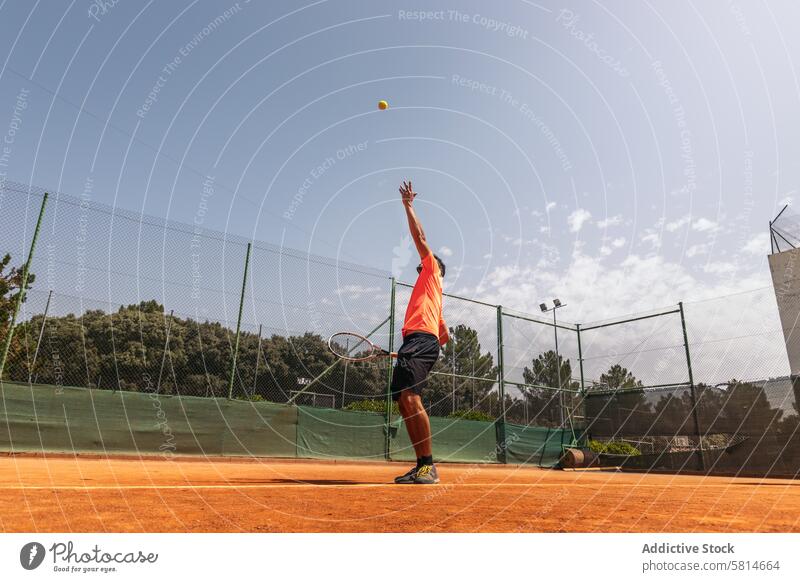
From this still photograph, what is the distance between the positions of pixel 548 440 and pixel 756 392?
5823 millimetres

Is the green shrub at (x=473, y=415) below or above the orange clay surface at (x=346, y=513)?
above

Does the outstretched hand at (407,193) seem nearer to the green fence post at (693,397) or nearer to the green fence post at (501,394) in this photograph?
the green fence post at (501,394)

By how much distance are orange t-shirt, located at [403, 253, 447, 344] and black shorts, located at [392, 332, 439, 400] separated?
9cm

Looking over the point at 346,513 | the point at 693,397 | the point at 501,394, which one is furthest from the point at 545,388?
→ the point at 346,513

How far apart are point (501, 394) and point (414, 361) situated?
443 inches

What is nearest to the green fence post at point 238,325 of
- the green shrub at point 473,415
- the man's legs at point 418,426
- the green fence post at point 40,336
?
the green fence post at point 40,336

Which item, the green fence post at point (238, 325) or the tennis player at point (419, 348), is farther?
the green fence post at point (238, 325)

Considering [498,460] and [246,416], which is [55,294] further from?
[498,460]

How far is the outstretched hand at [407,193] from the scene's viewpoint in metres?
4.96

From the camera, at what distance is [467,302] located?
15406mm

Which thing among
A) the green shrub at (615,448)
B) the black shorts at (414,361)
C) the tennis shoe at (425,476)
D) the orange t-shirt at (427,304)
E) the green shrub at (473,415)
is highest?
the orange t-shirt at (427,304)

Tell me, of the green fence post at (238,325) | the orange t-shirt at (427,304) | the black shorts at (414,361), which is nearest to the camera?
the black shorts at (414,361)

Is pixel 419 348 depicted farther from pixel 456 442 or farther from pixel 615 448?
pixel 615 448

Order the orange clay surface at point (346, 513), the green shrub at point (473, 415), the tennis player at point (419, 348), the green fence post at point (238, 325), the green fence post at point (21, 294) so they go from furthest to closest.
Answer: the green shrub at point (473, 415)
the green fence post at point (238, 325)
the green fence post at point (21, 294)
the tennis player at point (419, 348)
the orange clay surface at point (346, 513)
